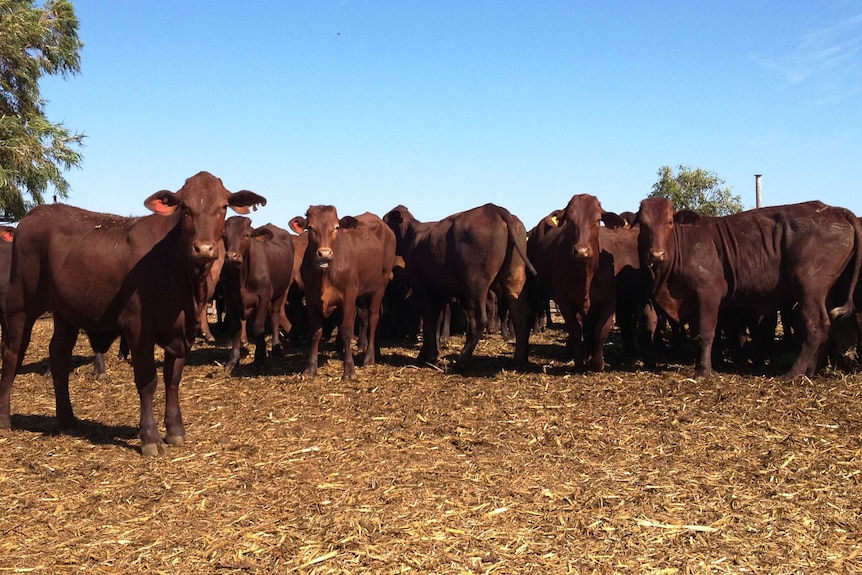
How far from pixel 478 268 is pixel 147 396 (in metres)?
5.41

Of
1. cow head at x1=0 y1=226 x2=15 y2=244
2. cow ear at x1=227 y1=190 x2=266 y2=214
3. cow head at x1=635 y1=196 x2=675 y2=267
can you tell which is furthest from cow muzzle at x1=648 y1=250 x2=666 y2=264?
cow head at x1=0 y1=226 x2=15 y2=244

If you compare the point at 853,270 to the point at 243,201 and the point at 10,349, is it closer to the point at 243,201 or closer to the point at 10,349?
the point at 243,201

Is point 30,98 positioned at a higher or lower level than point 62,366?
higher

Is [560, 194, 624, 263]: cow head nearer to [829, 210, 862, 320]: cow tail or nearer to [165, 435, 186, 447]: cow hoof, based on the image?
[829, 210, 862, 320]: cow tail

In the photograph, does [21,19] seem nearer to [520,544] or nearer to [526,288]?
[526,288]

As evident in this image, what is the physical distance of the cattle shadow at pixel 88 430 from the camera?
7.00 m

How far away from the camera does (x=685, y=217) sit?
974 centimetres

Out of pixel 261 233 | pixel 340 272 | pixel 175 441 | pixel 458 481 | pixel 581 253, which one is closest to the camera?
pixel 458 481

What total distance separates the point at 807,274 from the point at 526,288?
3.77m

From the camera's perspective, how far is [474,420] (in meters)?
7.56

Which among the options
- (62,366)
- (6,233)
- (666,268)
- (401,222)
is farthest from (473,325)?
(6,233)

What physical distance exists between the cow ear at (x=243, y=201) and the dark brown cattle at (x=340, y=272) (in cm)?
293

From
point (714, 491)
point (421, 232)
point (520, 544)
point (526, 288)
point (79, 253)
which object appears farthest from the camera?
point (421, 232)

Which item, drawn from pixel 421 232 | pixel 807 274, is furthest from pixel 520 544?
pixel 421 232
